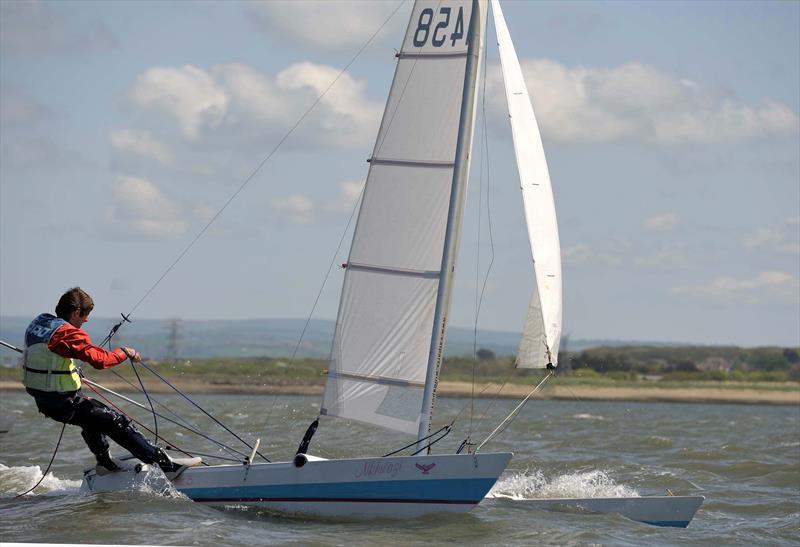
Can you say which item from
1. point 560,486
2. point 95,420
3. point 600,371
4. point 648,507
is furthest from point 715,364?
point 95,420

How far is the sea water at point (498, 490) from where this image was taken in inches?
443

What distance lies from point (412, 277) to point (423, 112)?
179 cm

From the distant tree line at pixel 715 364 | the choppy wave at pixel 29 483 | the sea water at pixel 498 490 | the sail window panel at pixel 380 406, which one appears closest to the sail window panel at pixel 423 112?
the sail window panel at pixel 380 406

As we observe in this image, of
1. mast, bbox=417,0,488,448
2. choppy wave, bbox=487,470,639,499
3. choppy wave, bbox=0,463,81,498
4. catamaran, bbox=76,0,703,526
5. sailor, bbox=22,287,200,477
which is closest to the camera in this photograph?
sailor, bbox=22,287,200,477

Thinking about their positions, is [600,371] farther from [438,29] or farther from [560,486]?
[438,29]

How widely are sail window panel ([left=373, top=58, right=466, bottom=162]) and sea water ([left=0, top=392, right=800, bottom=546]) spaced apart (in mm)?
3182

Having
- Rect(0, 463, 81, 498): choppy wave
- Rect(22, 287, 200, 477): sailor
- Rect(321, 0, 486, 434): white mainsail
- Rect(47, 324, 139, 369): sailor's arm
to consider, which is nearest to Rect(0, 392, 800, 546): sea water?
Rect(0, 463, 81, 498): choppy wave

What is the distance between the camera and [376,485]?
1184cm

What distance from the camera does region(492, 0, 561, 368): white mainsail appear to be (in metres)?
12.2

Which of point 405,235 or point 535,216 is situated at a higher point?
point 535,216

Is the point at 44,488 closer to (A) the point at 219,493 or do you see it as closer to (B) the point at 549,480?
(A) the point at 219,493

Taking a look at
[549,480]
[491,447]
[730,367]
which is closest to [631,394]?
[730,367]

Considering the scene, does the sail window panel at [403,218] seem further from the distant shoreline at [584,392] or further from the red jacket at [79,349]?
the distant shoreline at [584,392]

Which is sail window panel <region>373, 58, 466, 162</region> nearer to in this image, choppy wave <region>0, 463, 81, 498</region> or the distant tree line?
choppy wave <region>0, 463, 81, 498</region>
